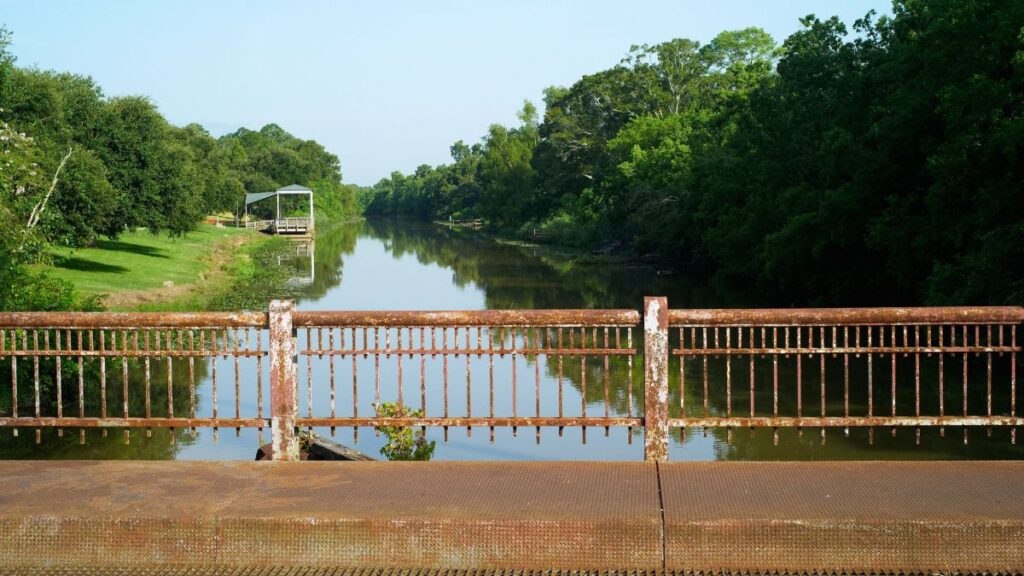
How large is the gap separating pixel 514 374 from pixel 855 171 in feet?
74.0

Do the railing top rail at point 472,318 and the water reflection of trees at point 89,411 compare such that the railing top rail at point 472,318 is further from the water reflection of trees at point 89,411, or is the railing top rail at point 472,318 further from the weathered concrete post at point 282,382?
the water reflection of trees at point 89,411

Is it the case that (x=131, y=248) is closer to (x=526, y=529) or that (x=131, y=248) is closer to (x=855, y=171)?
(x=855, y=171)

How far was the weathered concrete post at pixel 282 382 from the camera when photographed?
293 inches

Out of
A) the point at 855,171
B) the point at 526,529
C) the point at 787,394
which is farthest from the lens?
the point at 855,171

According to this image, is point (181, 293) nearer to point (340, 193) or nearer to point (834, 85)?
point (834, 85)

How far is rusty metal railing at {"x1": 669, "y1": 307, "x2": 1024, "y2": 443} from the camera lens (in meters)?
7.25

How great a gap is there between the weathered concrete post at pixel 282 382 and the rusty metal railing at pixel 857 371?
8.22ft

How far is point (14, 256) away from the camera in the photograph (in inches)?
679

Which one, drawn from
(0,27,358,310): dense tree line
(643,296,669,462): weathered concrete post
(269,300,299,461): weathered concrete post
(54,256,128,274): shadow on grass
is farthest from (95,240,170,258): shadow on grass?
(643,296,669,462): weathered concrete post

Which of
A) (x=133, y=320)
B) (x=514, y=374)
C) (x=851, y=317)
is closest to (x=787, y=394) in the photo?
(x=851, y=317)

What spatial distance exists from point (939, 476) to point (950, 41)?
18.4 m

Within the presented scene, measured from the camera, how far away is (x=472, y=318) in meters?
7.40

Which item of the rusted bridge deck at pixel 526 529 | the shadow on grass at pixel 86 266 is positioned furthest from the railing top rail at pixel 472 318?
the shadow on grass at pixel 86 266

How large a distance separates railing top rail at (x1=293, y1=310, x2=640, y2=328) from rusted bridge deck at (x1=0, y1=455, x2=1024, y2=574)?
126 cm
